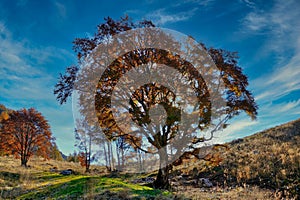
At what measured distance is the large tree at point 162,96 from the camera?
13.3 m

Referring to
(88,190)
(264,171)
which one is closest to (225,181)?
(264,171)

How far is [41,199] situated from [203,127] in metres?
8.99

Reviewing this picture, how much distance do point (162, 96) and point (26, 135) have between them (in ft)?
92.7

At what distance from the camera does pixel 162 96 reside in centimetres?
1377

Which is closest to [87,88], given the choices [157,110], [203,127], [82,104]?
[82,104]

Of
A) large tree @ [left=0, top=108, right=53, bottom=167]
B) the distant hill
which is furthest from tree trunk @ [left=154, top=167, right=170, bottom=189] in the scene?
large tree @ [left=0, top=108, right=53, bottom=167]

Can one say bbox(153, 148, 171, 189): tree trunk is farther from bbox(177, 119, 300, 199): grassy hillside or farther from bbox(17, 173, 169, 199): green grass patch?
bbox(177, 119, 300, 199): grassy hillside

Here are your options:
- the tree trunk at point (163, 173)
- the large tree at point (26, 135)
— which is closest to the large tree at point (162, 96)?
the tree trunk at point (163, 173)

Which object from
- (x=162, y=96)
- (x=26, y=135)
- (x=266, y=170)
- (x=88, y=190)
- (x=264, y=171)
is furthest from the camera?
(x=26, y=135)

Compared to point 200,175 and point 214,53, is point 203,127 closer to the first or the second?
point 214,53

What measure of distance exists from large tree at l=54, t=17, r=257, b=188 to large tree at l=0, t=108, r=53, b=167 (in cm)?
2428

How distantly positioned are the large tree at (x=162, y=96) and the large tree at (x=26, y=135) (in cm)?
2428

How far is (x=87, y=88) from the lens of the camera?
531 inches

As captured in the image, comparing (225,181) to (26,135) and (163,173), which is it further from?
(26,135)
